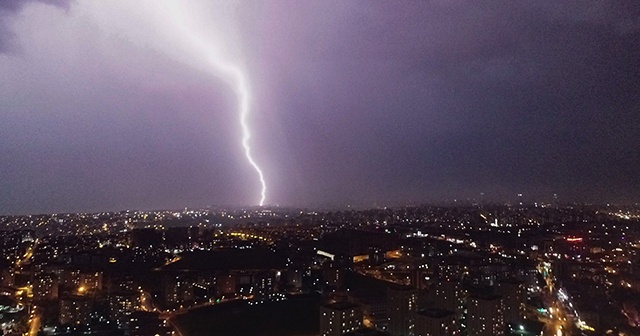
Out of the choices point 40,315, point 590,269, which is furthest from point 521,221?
point 40,315

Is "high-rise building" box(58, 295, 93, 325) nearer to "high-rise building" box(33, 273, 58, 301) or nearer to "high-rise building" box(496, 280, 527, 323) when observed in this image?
"high-rise building" box(33, 273, 58, 301)

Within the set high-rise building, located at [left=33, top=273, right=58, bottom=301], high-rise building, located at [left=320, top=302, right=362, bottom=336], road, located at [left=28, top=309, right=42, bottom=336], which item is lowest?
road, located at [left=28, top=309, right=42, bottom=336]

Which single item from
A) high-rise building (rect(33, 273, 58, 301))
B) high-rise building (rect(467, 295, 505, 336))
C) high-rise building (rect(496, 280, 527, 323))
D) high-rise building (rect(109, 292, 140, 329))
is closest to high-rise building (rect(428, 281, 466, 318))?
high-rise building (rect(496, 280, 527, 323))

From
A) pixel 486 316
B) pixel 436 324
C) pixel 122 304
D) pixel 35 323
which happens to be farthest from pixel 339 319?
pixel 35 323

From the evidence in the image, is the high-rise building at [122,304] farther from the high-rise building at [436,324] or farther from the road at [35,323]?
the high-rise building at [436,324]

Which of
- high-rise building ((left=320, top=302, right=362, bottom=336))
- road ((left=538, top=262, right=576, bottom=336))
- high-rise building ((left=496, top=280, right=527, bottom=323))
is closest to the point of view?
high-rise building ((left=320, top=302, right=362, bottom=336))

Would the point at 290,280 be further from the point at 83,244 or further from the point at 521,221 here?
the point at 521,221

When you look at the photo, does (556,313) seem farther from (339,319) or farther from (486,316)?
(339,319)
